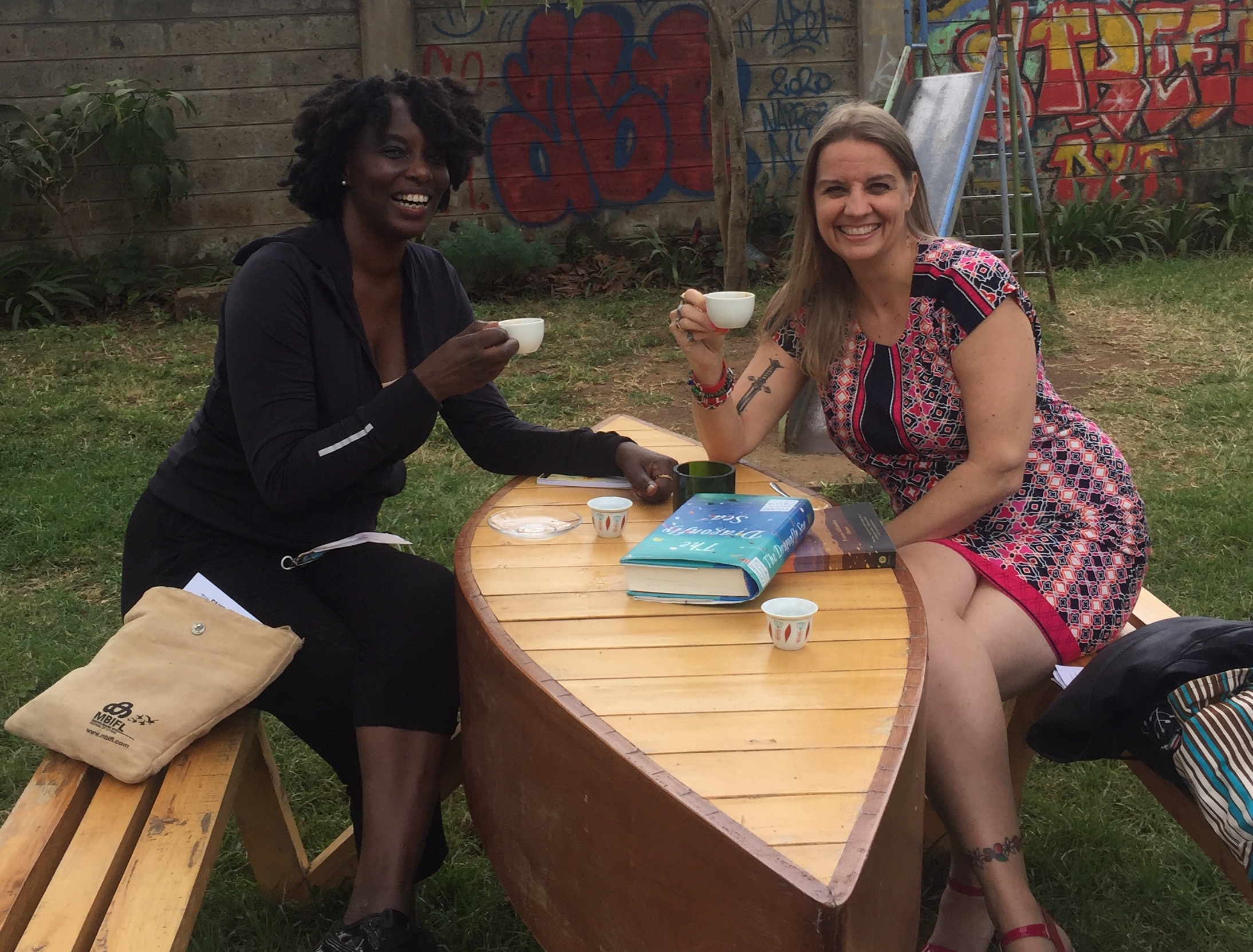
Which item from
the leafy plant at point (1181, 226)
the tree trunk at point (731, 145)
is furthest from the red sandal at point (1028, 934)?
the leafy plant at point (1181, 226)

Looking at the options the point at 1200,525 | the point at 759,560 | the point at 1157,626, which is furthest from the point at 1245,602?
the point at 759,560

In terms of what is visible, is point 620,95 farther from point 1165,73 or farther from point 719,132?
point 1165,73

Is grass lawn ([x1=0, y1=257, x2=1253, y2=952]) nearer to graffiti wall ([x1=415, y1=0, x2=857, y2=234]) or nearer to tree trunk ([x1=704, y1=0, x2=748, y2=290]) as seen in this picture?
tree trunk ([x1=704, y1=0, x2=748, y2=290])

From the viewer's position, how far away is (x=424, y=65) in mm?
9258

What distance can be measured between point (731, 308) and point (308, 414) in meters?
0.94

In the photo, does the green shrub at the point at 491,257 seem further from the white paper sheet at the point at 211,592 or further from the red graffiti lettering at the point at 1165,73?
the white paper sheet at the point at 211,592

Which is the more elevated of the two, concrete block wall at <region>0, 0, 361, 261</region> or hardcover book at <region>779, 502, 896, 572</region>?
concrete block wall at <region>0, 0, 361, 261</region>

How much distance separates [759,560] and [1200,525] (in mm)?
3143

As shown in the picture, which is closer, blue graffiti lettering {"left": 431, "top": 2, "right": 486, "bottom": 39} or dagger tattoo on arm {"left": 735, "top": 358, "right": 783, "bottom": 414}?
dagger tattoo on arm {"left": 735, "top": 358, "right": 783, "bottom": 414}

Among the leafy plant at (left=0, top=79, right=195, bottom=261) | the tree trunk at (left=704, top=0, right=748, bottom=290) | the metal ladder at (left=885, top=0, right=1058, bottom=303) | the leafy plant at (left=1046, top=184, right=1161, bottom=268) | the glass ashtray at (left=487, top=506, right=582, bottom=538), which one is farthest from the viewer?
the leafy plant at (left=1046, top=184, right=1161, bottom=268)

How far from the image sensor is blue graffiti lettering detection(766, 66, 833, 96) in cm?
947

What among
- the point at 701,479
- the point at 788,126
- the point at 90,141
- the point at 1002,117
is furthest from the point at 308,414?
the point at 788,126

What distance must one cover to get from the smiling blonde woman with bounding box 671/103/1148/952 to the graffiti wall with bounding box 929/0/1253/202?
7.71 meters

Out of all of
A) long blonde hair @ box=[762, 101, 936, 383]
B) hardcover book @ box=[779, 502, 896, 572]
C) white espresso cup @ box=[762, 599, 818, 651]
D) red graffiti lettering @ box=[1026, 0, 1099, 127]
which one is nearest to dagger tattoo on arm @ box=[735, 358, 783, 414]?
long blonde hair @ box=[762, 101, 936, 383]
